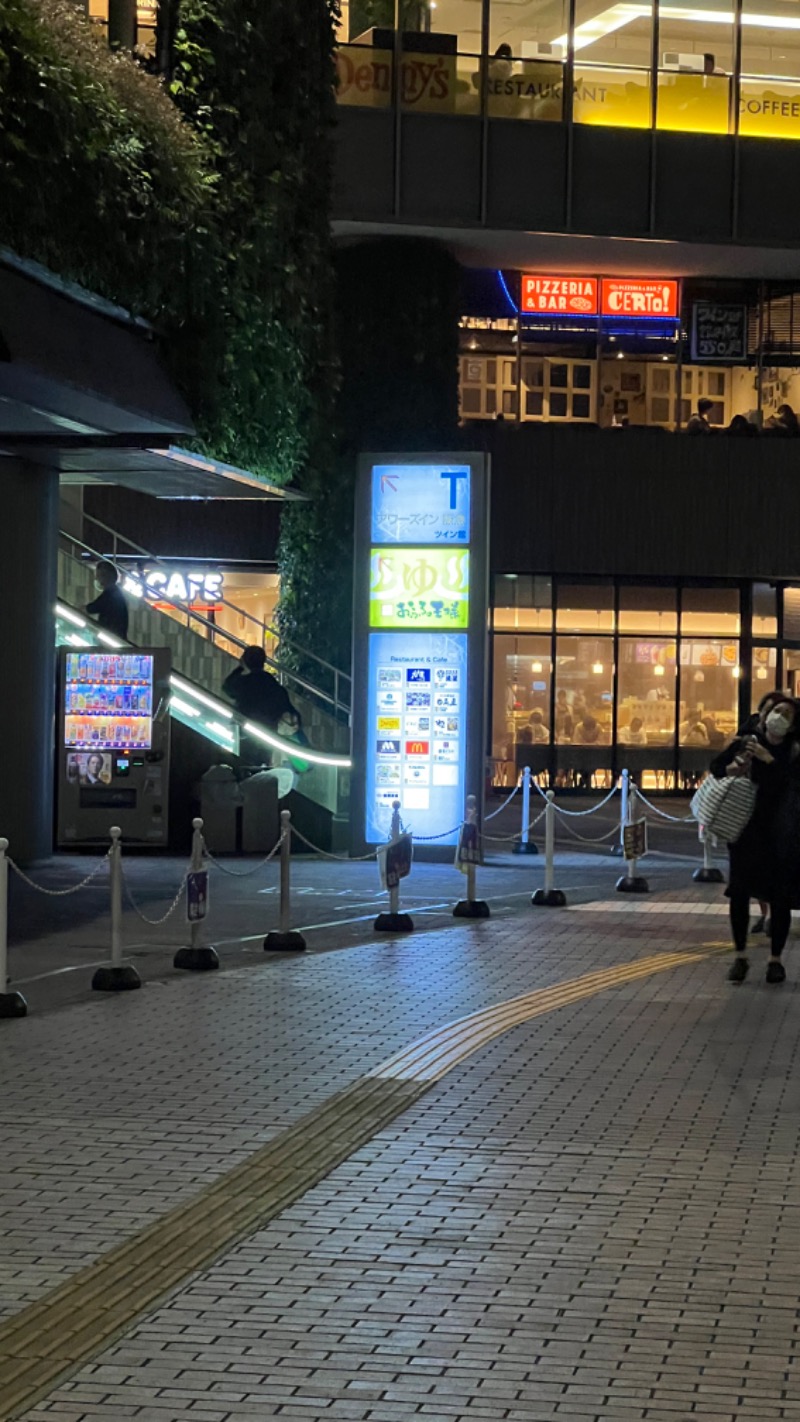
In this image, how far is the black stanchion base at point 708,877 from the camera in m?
20.0

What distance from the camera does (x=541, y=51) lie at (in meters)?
31.0

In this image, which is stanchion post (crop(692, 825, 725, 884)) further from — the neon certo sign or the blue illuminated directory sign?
the neon certo sign

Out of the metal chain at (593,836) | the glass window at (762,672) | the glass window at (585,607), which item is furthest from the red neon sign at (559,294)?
the metal chain at (593,836)

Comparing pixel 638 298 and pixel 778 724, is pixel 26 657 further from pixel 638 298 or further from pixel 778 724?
pixel 638 298

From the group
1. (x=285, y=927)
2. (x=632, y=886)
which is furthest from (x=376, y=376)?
(x=285, y=927)

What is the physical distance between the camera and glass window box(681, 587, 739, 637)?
33.2m

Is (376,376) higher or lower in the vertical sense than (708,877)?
higher

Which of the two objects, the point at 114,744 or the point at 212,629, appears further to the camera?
the point at 212,629

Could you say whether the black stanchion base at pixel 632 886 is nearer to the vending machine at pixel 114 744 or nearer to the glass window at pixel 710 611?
the vending machine at pixel 114 744

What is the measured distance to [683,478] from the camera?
3266cm

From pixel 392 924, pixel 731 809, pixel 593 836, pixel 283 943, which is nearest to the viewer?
pixel 731 809

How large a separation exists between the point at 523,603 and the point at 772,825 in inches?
766

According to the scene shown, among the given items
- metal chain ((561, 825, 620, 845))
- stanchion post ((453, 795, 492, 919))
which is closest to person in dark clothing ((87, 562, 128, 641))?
metal chain ((561, 825, 620, 845))

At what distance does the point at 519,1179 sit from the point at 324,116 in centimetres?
1478
